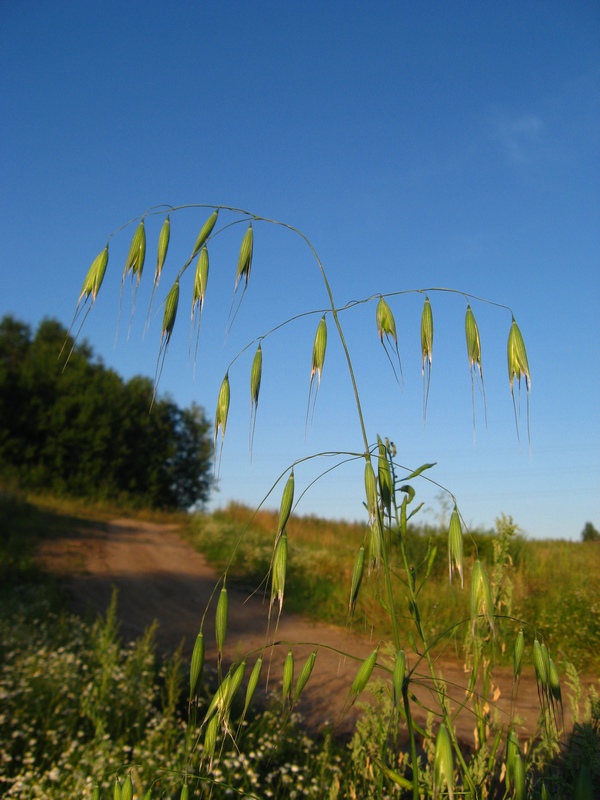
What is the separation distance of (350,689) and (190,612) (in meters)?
9.23

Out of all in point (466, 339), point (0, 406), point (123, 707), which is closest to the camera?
point (466, 339)

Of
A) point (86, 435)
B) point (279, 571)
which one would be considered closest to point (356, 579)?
point (279, 571)

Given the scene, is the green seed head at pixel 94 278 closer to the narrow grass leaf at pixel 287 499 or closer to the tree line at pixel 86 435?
the narrow grass leaf at pixel 287 499

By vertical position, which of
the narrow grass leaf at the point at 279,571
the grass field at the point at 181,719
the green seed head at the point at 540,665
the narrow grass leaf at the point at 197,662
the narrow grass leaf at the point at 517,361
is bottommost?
the grass field at the point at 181,719

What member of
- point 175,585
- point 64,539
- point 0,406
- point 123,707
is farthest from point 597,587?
point 0,406

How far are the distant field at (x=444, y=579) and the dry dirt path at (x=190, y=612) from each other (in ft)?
1.61

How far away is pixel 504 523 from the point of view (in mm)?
2541

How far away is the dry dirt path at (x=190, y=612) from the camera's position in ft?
18.4

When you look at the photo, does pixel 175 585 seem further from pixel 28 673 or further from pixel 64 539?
pixel 28 673

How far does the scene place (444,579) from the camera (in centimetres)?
974

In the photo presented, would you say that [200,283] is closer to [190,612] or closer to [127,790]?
[127,790]

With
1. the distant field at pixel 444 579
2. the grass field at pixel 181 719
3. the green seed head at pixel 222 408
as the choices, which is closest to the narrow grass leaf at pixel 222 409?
the green seed head at pixel 222 408

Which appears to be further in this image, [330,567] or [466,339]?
[330,567]

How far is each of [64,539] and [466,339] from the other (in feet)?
46.5
